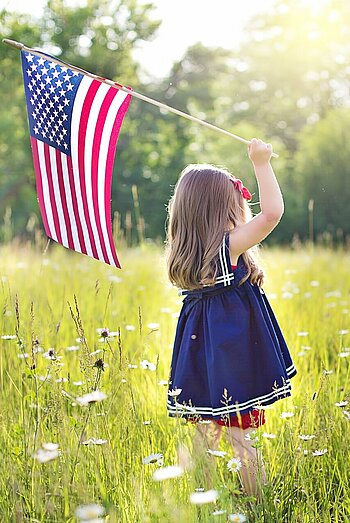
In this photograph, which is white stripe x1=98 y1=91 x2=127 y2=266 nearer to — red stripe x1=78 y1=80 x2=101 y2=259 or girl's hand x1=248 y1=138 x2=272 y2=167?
red stripe x1=78 y1=80 x2=101 y2=259

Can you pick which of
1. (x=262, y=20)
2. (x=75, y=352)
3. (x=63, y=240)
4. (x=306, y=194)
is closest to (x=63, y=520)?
(x=63, y=240)

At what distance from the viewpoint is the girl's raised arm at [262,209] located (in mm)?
2729

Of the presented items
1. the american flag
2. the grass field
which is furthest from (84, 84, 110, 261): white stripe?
the grass field

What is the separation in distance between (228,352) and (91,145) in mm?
961

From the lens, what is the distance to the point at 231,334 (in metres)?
2.79

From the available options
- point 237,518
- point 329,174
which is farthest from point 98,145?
point 329,174

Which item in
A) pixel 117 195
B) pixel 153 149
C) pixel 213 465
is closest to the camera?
pixel 213 465

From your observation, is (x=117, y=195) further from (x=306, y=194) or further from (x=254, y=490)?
(x=254, y=490)

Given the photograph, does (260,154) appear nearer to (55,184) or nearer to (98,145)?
(98,145)

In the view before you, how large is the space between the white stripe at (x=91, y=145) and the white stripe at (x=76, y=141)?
0.11 ft

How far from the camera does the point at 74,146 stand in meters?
3.02

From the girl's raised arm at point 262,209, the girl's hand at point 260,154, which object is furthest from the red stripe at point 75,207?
the girl's hand at point 260,154

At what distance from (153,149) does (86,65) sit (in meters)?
4.17

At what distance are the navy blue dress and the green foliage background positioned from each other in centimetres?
1328
